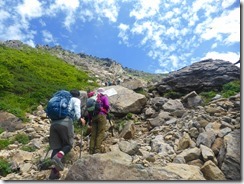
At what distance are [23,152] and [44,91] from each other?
27.6ft

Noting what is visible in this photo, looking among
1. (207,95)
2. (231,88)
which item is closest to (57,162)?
(207,95)

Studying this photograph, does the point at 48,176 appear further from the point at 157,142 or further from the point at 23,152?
the point at 157,142

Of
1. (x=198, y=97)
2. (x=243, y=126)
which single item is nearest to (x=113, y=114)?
(x=198, y=97)

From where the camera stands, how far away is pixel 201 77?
56.1 feet

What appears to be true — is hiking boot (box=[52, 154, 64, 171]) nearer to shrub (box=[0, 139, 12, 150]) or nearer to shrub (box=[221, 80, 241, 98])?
shrub (box=[0, 139, 12, 150])

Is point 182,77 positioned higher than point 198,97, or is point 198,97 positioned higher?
point 182,77

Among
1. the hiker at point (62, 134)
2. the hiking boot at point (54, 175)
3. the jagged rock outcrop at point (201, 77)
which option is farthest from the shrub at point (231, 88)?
the hiking boot at point (54, 175)

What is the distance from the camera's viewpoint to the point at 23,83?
20078mm

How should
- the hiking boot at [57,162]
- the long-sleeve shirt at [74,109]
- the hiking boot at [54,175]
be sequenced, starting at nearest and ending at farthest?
the hiking boot at [57,162], the hiking boot at [54,175], the long-sleeve shirt at [74,109]

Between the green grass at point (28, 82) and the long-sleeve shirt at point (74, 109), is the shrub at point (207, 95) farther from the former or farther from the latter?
the green grass at point (28, 82)

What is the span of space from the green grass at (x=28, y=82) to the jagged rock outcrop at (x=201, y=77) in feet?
20.9

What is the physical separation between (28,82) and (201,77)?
9.98 metres

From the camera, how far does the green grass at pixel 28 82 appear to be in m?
16.9

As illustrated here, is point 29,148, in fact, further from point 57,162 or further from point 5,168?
point 57,162
